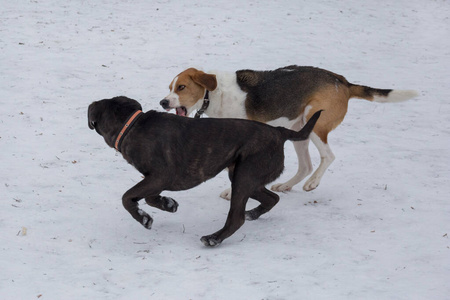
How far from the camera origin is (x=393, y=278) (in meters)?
4.18

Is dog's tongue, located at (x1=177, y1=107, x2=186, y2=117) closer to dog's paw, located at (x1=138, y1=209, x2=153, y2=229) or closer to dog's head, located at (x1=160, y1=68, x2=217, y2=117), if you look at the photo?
dog's head, located at (x1=160, y1=68, x2=217, y2=117)

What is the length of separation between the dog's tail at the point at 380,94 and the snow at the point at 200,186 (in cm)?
103

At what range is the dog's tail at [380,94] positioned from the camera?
6.24m

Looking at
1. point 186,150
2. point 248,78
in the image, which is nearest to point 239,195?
point 186,150

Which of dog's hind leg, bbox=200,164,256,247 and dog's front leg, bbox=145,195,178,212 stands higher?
dog's hind leg, bbox=200,164,256,247

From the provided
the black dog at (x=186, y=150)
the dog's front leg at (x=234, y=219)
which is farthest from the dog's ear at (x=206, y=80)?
the dog's front leg at (x=234, y=219)

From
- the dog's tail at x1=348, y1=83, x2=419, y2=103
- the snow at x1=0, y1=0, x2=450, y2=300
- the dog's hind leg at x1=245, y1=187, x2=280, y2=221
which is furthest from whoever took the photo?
the dog's tail at x1=348, y1=83, x2=419, y2=103

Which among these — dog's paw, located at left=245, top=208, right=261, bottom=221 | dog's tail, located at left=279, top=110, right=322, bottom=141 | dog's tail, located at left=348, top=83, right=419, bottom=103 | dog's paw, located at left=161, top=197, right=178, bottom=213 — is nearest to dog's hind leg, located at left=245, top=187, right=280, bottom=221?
dog's paw, located at left=245, top=208, right=261, bottom=221

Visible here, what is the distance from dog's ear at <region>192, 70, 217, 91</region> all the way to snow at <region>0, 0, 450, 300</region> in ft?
3.86

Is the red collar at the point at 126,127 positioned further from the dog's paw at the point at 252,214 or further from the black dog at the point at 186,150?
the dog's paw at the point at 252,214

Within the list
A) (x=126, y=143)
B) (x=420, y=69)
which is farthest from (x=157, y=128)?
(x=420, y=69)

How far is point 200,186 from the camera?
6.45 metres

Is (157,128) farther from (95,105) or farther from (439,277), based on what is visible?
(439,277)

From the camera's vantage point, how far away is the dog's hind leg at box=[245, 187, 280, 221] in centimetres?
536
